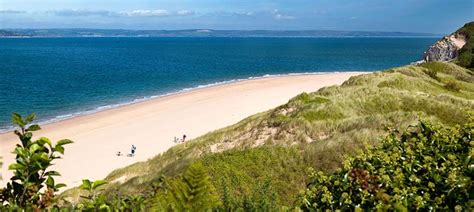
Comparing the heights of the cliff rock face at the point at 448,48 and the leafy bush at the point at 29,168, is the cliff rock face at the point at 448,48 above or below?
below

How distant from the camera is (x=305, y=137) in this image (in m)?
13.7

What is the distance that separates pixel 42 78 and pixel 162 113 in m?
46.4

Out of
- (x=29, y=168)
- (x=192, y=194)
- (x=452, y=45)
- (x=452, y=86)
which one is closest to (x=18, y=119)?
(x=29, y=168)

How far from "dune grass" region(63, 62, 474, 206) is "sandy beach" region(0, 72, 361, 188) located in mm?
10302

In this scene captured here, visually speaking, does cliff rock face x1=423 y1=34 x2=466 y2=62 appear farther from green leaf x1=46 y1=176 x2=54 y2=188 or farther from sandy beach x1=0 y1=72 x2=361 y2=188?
green leaf x1=46 y1=176 x2=54 y2=188

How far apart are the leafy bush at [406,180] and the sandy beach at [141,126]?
892 inches

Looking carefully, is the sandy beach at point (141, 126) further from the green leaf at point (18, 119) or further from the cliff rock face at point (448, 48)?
the green leaf at point (18, 119)

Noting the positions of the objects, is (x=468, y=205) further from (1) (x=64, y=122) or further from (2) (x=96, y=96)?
(2) (x=96, y=96)

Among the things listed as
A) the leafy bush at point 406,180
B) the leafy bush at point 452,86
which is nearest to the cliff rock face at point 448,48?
the leafy bush at point 452,86

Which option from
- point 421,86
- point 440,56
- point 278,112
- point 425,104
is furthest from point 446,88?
point 440,56

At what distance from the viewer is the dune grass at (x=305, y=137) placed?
1022 centimetres

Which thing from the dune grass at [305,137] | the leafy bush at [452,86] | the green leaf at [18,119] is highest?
the green leaf at [18,119]

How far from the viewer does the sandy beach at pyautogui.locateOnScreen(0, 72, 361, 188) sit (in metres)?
29.1

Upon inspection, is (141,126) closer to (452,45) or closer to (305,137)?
(305,137)
